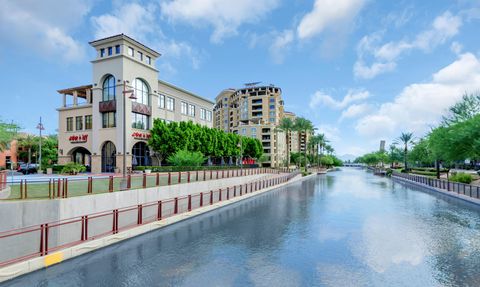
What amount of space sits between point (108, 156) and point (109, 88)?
11024mm

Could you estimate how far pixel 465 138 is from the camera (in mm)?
34906

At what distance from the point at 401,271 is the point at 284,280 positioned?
4.10 meters

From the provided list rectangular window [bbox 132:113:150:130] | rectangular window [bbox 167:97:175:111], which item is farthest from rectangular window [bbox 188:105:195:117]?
rectangular window [bbox 132:113:150:130]

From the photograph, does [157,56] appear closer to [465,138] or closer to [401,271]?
[465,138]

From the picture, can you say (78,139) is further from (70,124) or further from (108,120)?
(108,120)

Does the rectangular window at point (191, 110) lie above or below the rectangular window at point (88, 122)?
above

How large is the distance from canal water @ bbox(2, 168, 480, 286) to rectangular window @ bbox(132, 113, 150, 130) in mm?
32924

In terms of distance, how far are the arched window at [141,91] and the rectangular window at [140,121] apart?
2.36 meters

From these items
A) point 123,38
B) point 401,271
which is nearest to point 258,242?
point 401,271

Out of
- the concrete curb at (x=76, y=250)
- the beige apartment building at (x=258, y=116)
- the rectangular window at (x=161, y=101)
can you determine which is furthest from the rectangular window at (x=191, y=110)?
the beige apartment building at (x=258, y=116)

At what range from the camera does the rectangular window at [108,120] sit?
1885 inches

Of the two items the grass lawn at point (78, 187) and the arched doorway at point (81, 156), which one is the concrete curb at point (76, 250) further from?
the arched doorway at point (81, 156)

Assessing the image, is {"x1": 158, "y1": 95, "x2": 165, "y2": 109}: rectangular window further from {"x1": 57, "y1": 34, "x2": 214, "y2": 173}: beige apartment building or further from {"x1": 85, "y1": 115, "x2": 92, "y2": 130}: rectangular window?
{"x1": 85, "y1": 115, "x2": 92, "y2": 130}: rectangular window

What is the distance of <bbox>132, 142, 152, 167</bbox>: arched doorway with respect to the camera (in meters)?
48.6
